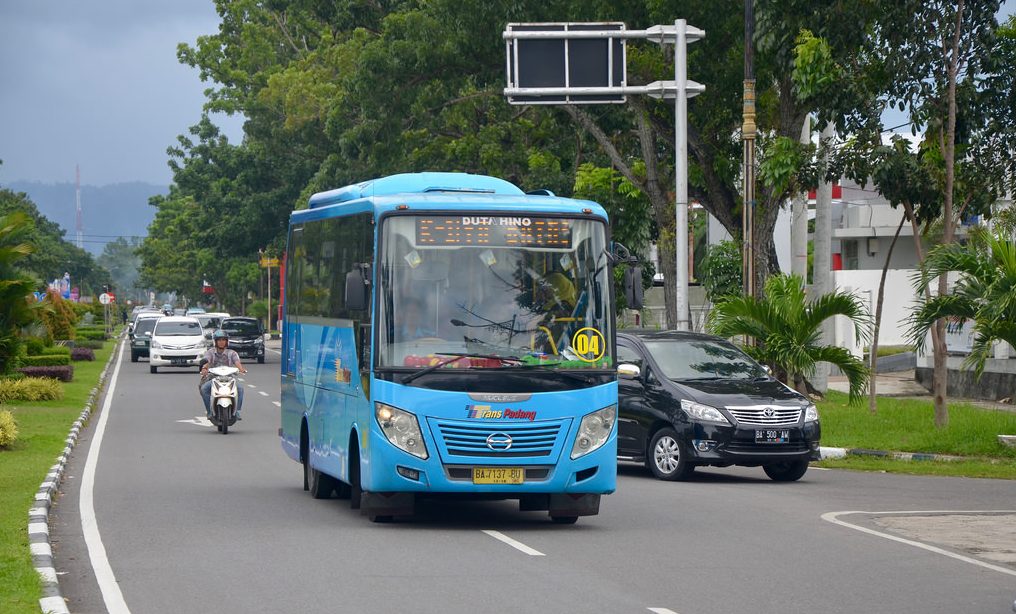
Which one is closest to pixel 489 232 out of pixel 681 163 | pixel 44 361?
pixel 681 163

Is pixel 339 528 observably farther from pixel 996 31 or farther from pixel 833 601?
pixel 996 31

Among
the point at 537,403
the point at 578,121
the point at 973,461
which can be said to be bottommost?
the point at 973,461

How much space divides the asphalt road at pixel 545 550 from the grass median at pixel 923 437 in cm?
105

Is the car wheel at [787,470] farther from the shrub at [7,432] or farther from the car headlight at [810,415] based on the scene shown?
the shrub at [7,432]

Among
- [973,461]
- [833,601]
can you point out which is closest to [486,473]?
[833,601]

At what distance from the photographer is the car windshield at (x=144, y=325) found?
6122cm

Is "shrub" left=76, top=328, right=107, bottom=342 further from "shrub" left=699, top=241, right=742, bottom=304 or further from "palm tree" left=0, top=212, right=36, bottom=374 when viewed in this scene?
"shrub" left=699, top=241, right=742, bottom=304

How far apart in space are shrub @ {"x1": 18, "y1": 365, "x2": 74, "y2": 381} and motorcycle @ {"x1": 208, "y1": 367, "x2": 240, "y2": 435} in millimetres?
12486

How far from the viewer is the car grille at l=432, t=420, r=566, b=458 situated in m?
13.3

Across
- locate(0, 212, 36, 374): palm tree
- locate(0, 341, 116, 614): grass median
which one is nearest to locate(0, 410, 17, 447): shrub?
locate(0, 341, 116, 614): grass median

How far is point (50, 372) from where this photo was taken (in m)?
38.8

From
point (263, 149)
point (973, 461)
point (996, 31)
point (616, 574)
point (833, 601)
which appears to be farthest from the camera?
→ point (263, 149)

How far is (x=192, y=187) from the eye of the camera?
7581cm

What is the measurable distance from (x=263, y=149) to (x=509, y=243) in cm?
5238
